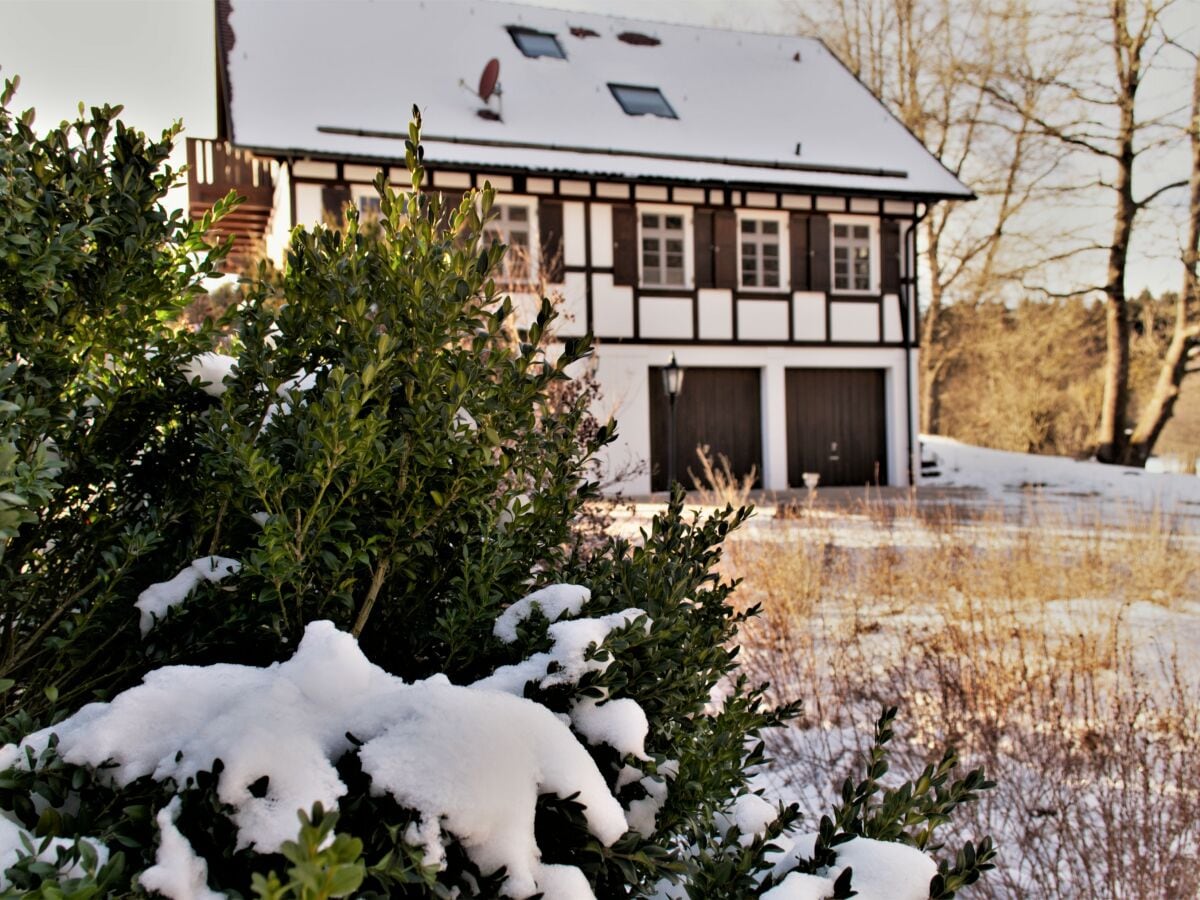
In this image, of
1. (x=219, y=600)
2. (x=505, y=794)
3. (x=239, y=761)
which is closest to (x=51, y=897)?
(x=239, y=761)

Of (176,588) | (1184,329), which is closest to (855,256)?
(1184,329)

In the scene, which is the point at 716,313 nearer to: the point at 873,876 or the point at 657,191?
the point at 657,191

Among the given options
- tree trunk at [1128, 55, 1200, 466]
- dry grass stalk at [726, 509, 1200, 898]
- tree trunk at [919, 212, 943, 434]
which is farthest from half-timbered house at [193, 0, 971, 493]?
dry grass stalk at [726, 509, 1200, 898]

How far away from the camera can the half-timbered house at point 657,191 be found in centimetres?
1285

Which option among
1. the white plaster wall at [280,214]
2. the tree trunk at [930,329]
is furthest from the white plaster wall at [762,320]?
the tree trunk at [930,329]

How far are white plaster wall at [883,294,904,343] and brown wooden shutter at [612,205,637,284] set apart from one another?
4.40 metres

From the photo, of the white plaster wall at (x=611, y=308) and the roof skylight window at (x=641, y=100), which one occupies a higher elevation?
the roof skylight window at (x=641, y=100)

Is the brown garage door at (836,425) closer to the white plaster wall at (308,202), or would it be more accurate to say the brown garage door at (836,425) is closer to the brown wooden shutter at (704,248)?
the brown wooden shutter at (704,248)

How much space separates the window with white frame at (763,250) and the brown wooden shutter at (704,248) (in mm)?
560

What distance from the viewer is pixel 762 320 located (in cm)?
1431

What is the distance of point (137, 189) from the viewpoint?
4.42 feet

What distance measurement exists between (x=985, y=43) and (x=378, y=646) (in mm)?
21423

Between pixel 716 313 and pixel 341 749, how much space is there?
13.5 m

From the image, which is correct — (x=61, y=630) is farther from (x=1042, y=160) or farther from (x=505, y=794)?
(x=1042, y=160)
